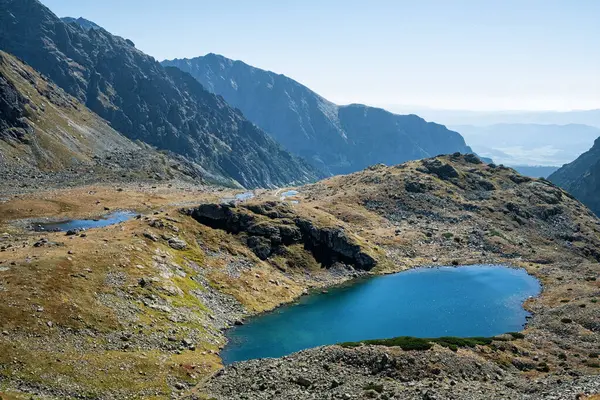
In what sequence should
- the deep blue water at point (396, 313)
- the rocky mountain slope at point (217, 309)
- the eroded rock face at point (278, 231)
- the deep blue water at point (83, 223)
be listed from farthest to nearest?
the eroded rock face at point (278, 231), the deep blue water at point (83, 223), the deep blue water at point (396, 313), the rocky mountain slope at point (217, 309)

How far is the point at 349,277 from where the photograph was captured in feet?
459

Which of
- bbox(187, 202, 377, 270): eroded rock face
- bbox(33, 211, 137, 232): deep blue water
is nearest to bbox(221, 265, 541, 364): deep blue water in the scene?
bbox(187, 202, 377, 270): eroded rock face

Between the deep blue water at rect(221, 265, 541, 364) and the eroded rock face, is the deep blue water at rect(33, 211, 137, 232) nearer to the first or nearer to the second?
the eroded rock face

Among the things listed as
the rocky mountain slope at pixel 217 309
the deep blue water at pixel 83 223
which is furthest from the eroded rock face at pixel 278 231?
the deep blue water at pixel 83 223

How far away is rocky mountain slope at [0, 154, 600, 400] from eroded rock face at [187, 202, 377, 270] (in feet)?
1.42

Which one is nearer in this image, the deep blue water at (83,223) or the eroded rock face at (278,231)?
the deep blue water at (83,223)

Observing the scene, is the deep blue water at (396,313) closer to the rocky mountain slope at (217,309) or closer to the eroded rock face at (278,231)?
the rocky mountain slope at (217,309)

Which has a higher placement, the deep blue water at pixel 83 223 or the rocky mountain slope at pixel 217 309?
the deep blue water at pixel 83 223

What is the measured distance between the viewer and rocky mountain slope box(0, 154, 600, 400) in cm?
6384

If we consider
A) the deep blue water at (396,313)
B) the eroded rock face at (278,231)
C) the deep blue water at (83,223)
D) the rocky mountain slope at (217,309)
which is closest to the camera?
the rocky mountain slope at (217,309)

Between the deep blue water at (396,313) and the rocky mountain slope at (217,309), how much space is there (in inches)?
185

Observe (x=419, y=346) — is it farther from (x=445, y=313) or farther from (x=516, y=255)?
(x=516, y=255)

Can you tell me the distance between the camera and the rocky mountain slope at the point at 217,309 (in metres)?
63.8

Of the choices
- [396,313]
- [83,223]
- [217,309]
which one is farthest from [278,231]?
[83,223]
